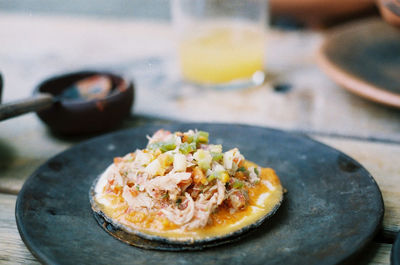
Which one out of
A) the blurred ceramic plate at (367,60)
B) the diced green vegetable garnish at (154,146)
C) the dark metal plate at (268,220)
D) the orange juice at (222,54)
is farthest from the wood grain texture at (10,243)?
the blurred ceramic plate at (367,60)

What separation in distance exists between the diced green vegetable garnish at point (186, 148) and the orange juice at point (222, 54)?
119 centimetres

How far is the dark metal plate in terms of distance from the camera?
3.73 feet

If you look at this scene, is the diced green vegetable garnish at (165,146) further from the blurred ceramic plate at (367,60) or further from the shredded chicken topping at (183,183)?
the blurred ceramic plate at (367,60)

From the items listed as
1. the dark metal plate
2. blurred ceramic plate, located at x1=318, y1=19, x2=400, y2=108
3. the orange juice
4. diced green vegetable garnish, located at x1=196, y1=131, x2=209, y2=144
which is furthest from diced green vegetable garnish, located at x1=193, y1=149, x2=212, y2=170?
the orange juice

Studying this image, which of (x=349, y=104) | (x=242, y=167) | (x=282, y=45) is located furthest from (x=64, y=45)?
(x=242, y=167)

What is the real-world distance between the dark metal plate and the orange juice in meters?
0.84

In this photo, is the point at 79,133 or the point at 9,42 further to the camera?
the point at 9,42

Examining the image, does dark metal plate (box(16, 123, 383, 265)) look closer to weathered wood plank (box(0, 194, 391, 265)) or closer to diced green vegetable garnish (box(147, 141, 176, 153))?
weathered wood plank (box(0, 194, 391, 265))

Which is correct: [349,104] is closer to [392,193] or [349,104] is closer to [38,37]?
[392,193]

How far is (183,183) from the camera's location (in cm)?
132

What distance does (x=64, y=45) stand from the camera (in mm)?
3408

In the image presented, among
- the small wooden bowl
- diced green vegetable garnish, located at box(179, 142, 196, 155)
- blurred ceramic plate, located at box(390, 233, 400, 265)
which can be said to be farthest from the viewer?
the small wooden bowl

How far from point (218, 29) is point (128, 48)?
37.3 inches

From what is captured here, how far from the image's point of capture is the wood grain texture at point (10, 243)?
4.23ft
